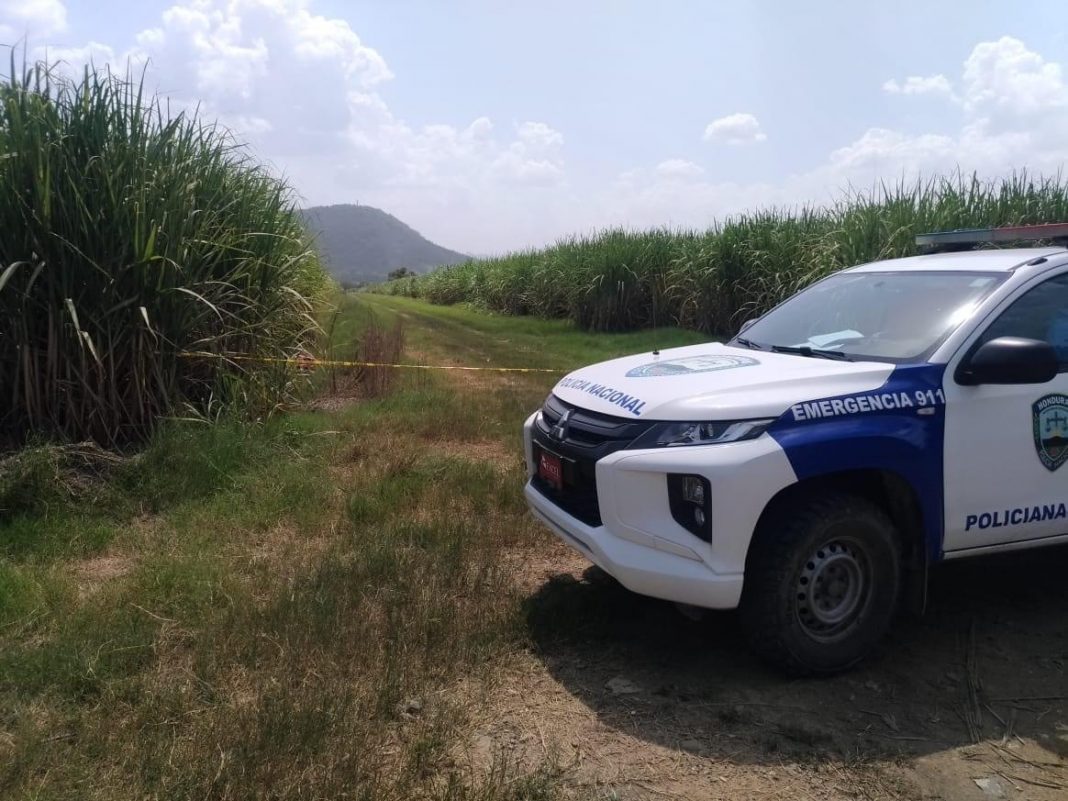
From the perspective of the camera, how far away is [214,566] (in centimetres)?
456

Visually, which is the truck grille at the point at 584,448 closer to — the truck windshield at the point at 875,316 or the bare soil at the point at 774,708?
the bare soil at the point at 774,708

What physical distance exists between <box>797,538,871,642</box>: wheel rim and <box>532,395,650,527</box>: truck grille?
0.90 meters

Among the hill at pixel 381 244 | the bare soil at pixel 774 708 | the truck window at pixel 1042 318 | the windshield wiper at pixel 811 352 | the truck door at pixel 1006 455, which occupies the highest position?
the hill at pixel 381 244

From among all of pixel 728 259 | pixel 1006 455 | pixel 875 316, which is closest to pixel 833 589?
pixel 1006 455

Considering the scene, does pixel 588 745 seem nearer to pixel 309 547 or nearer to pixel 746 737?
pixel 746 737

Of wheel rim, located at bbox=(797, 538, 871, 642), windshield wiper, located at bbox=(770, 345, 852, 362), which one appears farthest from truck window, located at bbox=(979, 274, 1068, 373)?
wheel rim, located at bbox=(797, 538, 871, 642)

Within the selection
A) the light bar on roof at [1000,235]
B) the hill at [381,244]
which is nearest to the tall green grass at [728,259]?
the light bar on roof at [1000,235]

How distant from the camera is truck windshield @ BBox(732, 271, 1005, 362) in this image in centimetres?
395

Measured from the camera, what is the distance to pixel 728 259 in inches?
587

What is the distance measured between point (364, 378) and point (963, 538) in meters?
7.72

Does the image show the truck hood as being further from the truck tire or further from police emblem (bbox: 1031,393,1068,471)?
police emblem (bbox: 1031,393,1068,471)

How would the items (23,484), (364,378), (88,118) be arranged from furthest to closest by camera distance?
(364,378)
(88,118)
(23,484)

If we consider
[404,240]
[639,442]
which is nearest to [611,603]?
[639,442]

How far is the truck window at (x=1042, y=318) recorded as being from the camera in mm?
3928
